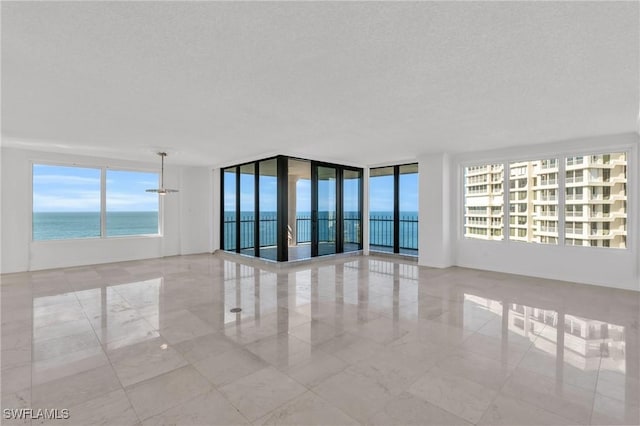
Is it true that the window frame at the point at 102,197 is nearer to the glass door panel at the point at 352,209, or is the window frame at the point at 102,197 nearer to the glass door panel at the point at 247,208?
the glass door panel at the point at 247,208

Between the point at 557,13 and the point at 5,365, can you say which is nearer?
the point at 557,13

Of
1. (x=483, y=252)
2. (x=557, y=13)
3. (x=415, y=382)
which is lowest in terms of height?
(x=415, y=382)

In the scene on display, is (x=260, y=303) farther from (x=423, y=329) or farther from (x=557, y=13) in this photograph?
(x=557, y=13)

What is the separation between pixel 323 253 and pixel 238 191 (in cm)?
290

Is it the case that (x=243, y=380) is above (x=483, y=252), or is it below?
below

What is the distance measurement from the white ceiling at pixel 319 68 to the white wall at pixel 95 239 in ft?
6.66

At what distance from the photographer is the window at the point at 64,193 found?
268 inches

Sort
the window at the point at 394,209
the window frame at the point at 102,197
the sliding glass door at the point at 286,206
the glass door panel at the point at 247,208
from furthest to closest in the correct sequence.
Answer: the window at the point at 394,209 < the glass door panel at the point at 247,208 < the sliding glass door at the point at 286,206 < the window frame at the point at 102,197

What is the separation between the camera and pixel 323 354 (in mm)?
2871

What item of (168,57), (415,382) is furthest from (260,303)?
(168,57)

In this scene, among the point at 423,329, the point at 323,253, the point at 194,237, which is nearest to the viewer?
the point at 423,329

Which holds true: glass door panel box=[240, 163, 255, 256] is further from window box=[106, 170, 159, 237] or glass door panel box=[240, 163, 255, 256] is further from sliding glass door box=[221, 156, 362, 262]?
window box=[106, 170, 159, 237]

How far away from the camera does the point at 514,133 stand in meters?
5.17

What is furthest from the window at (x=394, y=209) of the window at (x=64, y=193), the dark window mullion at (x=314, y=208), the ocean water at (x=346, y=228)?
the window at (x=64, y=193)
